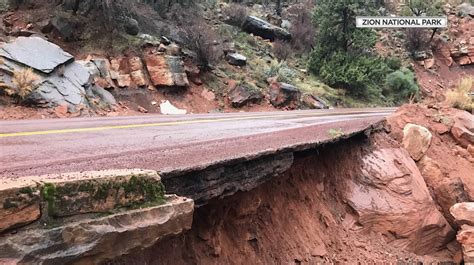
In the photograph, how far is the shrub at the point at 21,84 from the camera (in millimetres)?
11477

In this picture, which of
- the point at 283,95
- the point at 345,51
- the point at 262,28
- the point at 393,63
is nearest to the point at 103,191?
the point at 283,95

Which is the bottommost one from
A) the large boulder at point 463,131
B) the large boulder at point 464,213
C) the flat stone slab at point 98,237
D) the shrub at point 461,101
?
the large boulder at point 464,213

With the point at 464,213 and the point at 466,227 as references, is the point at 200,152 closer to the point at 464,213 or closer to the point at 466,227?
the point at 466,227

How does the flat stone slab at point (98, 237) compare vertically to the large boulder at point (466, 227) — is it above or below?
above

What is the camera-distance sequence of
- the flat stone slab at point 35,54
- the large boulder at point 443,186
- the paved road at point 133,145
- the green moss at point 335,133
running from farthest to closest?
the flat stone slab at point 35,54
the large boulder at point 443,186
the green moss at point 335,133
the paved road at point 133,145

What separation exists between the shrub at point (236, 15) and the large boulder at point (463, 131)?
56.9 ft

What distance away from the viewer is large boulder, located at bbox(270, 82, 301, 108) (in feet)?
63.1

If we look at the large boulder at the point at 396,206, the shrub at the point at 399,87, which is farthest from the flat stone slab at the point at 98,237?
the shrub at the point at 399,87

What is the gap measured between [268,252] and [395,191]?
3902 mm

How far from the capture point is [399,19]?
32.6 metres

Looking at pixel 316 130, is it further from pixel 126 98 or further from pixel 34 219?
pixel 126 98

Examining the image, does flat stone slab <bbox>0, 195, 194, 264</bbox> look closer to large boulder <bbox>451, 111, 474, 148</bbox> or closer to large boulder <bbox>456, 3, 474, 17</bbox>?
large boulder <bbox>451, 111, 474, 148</bbox>

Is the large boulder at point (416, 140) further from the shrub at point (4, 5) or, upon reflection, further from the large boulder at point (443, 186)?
the shrub at point (4, 5)

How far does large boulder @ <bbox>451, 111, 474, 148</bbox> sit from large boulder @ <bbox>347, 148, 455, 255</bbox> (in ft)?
9.59
